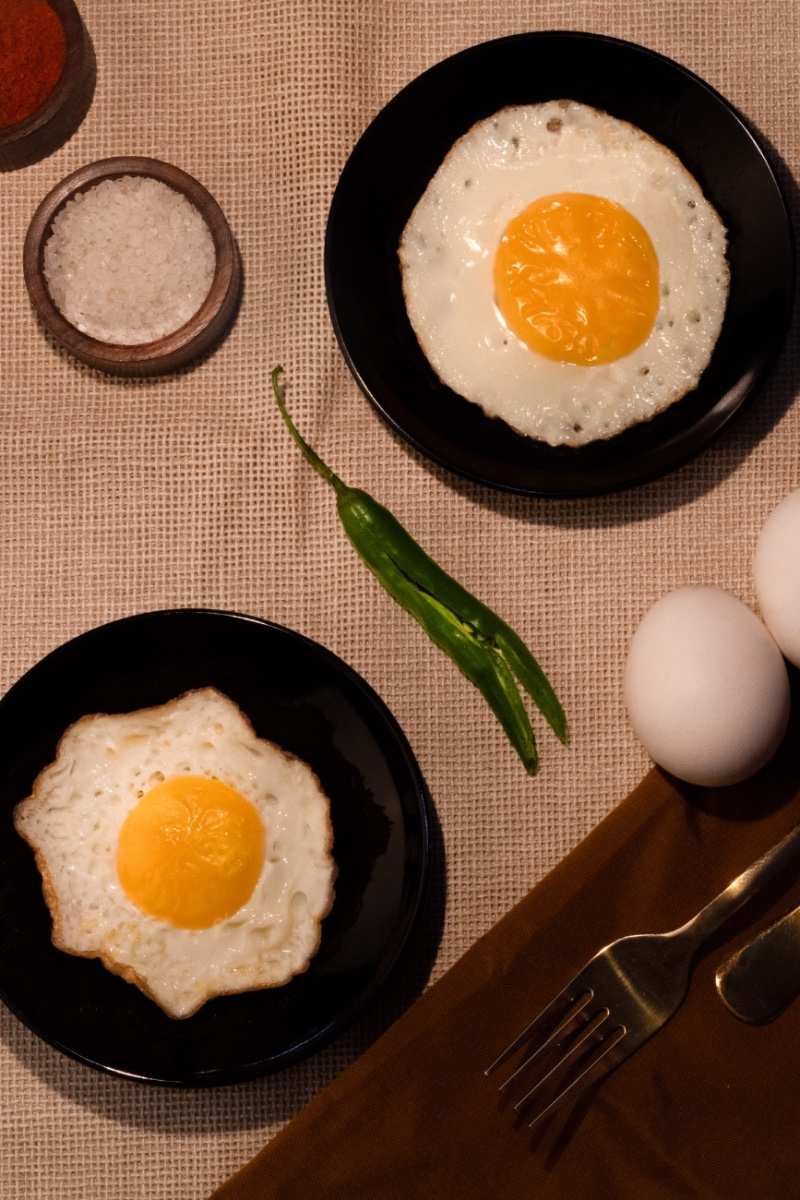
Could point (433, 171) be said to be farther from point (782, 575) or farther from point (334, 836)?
point (334, 836)

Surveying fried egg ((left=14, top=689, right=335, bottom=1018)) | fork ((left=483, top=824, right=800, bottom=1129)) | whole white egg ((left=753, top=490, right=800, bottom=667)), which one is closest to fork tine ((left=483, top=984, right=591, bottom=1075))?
fork ((left=483, top=824, right=800, bottom=1129))

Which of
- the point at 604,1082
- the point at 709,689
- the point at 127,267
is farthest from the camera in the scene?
the point at 127,267

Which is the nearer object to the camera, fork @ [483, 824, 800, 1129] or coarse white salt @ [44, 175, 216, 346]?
fork @ [483, 824, 800, 1129]

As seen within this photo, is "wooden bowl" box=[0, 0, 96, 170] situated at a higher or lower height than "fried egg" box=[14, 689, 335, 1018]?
higher

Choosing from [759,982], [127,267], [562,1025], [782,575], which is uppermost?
[782,575]

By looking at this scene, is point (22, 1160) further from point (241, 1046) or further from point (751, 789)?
point (751, 789)

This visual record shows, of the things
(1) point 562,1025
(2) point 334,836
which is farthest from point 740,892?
(2) point 334,836

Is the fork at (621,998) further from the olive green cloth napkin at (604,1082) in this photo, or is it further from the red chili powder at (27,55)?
Answer: the red chili powder at (27,55)

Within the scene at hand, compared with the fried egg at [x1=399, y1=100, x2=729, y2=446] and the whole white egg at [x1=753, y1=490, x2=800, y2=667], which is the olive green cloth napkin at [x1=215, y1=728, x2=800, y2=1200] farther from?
the fried egg at [x1=399, y1=100, x2=729, y2=446]
